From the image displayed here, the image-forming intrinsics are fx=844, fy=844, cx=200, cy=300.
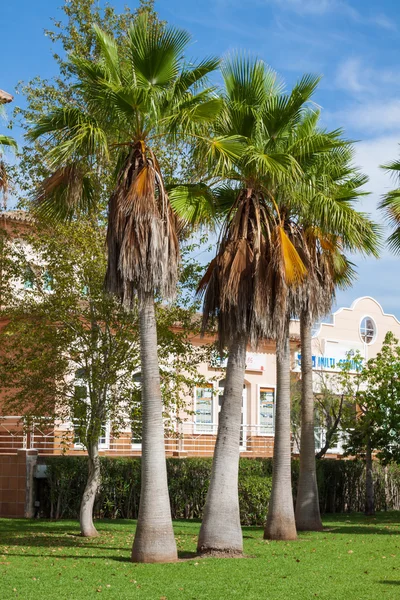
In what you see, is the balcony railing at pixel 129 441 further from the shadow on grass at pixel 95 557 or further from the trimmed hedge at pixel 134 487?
the shadow on grass at pixel 95 557

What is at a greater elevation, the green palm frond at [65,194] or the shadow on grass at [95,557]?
the green palm frond at [65,194]

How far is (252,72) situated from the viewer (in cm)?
1658

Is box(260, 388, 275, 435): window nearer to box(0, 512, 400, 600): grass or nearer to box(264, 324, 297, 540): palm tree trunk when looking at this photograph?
box(0, 512, 400, 600): grass

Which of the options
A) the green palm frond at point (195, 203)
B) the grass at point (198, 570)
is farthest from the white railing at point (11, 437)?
the green palm frond at point (195, 203)

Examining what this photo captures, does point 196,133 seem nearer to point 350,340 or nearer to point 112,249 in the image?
point 112,249

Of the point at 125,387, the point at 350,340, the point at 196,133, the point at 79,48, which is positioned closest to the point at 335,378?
the point at 350,340

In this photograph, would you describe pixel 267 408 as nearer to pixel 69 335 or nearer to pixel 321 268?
pixel 321 268

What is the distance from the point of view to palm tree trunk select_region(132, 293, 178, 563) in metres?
14.0

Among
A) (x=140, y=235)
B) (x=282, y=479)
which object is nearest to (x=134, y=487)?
(x=282, y=479)

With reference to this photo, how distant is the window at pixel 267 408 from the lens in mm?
34028

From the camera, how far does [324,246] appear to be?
20953 millimetres

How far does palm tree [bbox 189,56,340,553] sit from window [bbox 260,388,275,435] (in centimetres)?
1806

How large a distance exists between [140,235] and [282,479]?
7192mm

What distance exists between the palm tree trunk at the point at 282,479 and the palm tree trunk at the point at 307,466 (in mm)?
2551
